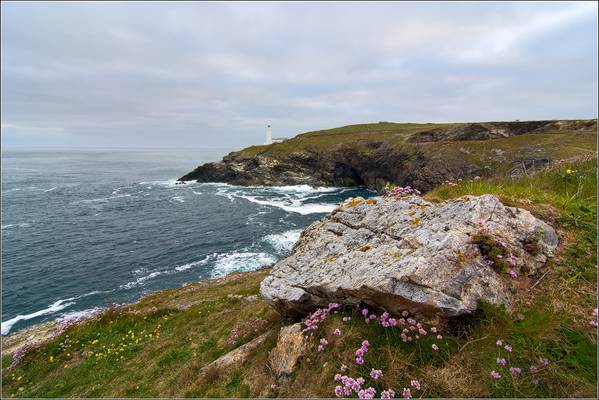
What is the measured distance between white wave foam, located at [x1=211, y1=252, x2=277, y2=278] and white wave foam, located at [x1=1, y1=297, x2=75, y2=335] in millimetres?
13193

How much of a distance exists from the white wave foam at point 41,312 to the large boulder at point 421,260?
28.5 metres

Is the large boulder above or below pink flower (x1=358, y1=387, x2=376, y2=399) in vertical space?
above

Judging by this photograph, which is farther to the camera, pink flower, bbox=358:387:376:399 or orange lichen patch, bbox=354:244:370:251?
orange lichen patch, bbox=354:244:370:251

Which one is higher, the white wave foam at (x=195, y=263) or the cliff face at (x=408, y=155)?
the cliff face at (x=408, y=155)

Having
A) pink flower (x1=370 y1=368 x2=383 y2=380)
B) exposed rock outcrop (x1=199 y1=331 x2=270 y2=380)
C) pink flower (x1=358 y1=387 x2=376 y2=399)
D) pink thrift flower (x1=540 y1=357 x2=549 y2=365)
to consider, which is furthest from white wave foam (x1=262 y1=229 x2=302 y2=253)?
pink thrift flower (x1=540 y1=357 x2=549 y2=365)

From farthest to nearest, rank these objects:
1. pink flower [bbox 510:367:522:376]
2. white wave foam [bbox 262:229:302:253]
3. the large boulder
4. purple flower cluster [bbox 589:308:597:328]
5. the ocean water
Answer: white wave foam [bbox 262:229:302:253] < the ocean water < the large boulder < purple flower cluster [bbox 589:308:597:328] < pink flower [bbox 510:367:522:376]

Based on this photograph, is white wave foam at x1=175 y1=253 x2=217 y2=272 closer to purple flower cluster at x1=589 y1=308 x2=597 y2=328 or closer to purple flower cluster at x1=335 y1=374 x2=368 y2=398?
purple flower cluster at x1=335 y1=374 x2=368 y2=398

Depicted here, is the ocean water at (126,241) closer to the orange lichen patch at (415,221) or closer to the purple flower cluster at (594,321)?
the orange lichen patch at (415,221)

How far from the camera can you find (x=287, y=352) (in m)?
6.73

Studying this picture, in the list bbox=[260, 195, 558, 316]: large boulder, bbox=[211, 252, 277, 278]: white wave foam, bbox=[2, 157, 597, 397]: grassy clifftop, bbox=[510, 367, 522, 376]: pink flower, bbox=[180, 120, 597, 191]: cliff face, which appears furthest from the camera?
bbox=[180, 120, 597, 191]: cliff face

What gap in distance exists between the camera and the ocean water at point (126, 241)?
96.7ft

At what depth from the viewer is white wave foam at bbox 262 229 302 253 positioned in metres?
39.5

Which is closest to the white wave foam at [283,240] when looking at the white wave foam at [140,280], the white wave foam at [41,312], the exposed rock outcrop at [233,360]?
the white wave foam at [140,280]

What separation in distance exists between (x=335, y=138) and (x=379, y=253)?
117421 millimetres
